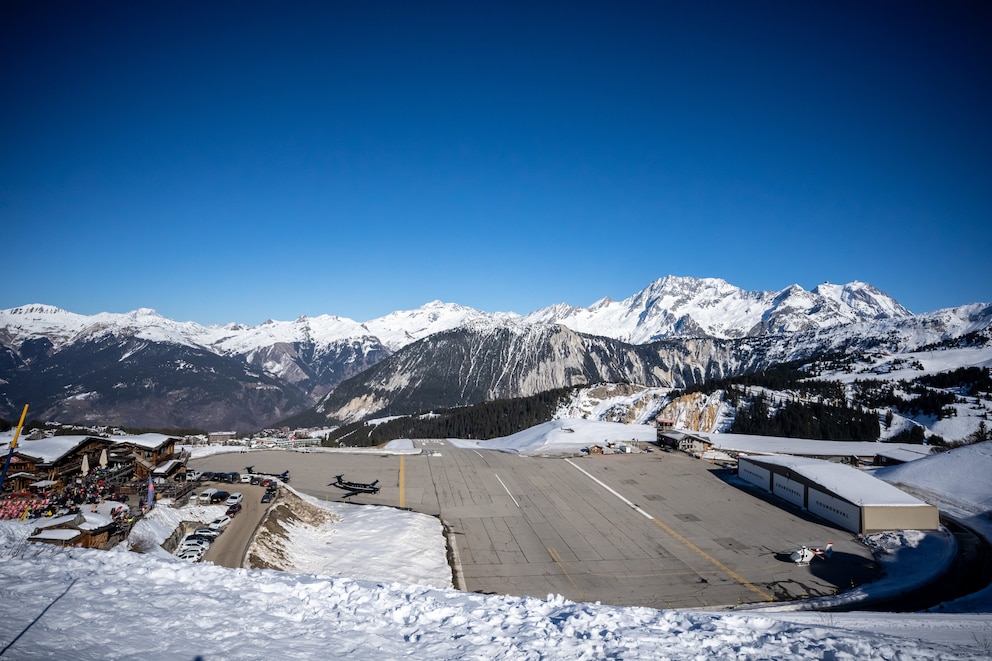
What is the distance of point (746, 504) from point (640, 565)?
1836 centimetres

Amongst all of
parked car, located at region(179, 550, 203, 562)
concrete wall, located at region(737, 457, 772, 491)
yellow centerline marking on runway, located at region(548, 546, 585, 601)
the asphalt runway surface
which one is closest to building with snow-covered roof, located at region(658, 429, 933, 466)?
the asphalt runway surface

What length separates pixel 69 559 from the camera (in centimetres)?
1461

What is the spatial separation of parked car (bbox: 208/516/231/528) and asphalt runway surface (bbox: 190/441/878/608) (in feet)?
41.1

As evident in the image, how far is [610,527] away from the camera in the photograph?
37062 millimetres

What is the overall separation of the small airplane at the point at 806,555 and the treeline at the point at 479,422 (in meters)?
88.0

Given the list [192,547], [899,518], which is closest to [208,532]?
[192,547]

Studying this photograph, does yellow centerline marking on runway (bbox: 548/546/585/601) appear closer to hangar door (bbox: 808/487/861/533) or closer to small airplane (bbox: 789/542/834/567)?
small airplane (bbox: 789/542/834/567)

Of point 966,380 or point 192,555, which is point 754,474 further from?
point 966,380

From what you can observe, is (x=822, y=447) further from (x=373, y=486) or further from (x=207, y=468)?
(x=207, y=468)

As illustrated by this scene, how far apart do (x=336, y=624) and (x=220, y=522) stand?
79.4 ft

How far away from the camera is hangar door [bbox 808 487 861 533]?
1425 inches

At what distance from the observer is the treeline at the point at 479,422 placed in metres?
121

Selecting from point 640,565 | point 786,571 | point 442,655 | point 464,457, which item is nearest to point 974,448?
point 786,571

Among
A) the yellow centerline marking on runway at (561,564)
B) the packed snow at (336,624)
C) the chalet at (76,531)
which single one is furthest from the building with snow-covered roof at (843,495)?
the chalet at (76,531)
